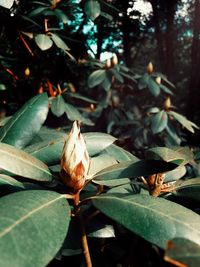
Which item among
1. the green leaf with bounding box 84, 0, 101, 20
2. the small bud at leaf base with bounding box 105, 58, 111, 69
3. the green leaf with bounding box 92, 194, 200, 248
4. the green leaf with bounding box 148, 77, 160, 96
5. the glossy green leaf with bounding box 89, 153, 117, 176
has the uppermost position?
the green leaf with bounding box 84, 0, 101, 20

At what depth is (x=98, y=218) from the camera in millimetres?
688

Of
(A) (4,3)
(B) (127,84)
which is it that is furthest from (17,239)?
(B) (127,84)

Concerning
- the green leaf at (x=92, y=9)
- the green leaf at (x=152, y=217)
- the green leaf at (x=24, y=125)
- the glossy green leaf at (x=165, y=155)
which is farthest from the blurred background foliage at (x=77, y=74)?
the green leaf at (x=152, y=217)

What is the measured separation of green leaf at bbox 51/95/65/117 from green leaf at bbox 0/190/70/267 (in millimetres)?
1318

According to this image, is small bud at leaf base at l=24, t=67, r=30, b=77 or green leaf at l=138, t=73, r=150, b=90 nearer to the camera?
small bud at leaf base at l=24, t=67, r=30, b=77

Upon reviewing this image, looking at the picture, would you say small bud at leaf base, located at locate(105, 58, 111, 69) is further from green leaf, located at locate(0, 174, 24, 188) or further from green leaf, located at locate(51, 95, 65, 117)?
green leaf, located at locate(0, 174, 24, 188)

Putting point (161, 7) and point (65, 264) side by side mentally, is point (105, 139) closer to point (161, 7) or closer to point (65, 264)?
point (65, 264)

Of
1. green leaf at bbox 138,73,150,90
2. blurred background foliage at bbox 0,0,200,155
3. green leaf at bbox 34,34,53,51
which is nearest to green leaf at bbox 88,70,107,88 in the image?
blurred background foliage at bbox 0,0,200,155

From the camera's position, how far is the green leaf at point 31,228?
1.31 ft

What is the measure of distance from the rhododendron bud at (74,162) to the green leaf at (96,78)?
1.80m

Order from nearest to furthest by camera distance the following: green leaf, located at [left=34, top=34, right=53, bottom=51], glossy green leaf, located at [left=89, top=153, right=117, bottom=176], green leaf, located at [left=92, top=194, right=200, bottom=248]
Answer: green leaf, located at [left=92, top=194, right=200, bottom=248] < glossy green leaf, located at [left=89, top=153, right=117, bottom=176] < green leaf, located at [left=34, top=34, right=53, bottom=51]

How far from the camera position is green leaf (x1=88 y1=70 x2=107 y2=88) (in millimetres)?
2367

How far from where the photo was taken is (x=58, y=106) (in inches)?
73.7

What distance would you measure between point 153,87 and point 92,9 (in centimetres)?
90
